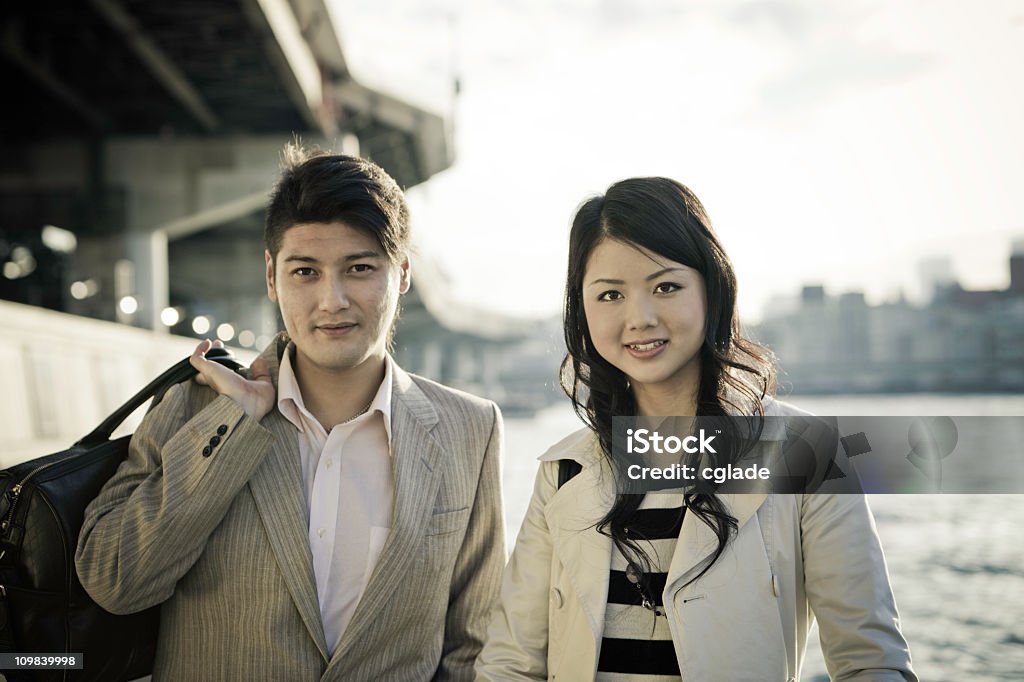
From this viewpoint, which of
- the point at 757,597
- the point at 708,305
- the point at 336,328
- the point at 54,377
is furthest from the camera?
the point at 54,377

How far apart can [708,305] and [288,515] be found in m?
1.48

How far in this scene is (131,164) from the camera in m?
20.0

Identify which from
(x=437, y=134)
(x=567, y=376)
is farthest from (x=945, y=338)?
(x=567, y=376)

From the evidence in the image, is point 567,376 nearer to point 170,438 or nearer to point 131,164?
point 170,438

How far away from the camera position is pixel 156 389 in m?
3.06

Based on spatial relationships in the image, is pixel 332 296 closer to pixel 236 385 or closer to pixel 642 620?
pixel 236 385

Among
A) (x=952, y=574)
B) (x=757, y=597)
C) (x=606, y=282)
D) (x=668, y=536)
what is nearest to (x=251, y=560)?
(x=668, y=536)

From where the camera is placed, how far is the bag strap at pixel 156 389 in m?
2.95

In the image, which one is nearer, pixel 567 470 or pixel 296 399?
pixel 567 470

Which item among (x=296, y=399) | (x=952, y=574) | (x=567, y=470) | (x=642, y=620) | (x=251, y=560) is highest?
(x=296, y=399)

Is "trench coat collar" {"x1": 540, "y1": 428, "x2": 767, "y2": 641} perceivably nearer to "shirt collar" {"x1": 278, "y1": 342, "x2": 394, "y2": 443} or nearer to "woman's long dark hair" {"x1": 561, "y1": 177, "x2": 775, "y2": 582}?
"woman's long dark hair" {"x1": 561, "y1": 177, "x2": 775, "y2": 582}

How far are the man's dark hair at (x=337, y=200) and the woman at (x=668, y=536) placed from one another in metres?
0.71

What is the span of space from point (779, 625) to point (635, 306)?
949 millimetres

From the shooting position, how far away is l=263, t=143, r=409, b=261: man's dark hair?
121 inches
